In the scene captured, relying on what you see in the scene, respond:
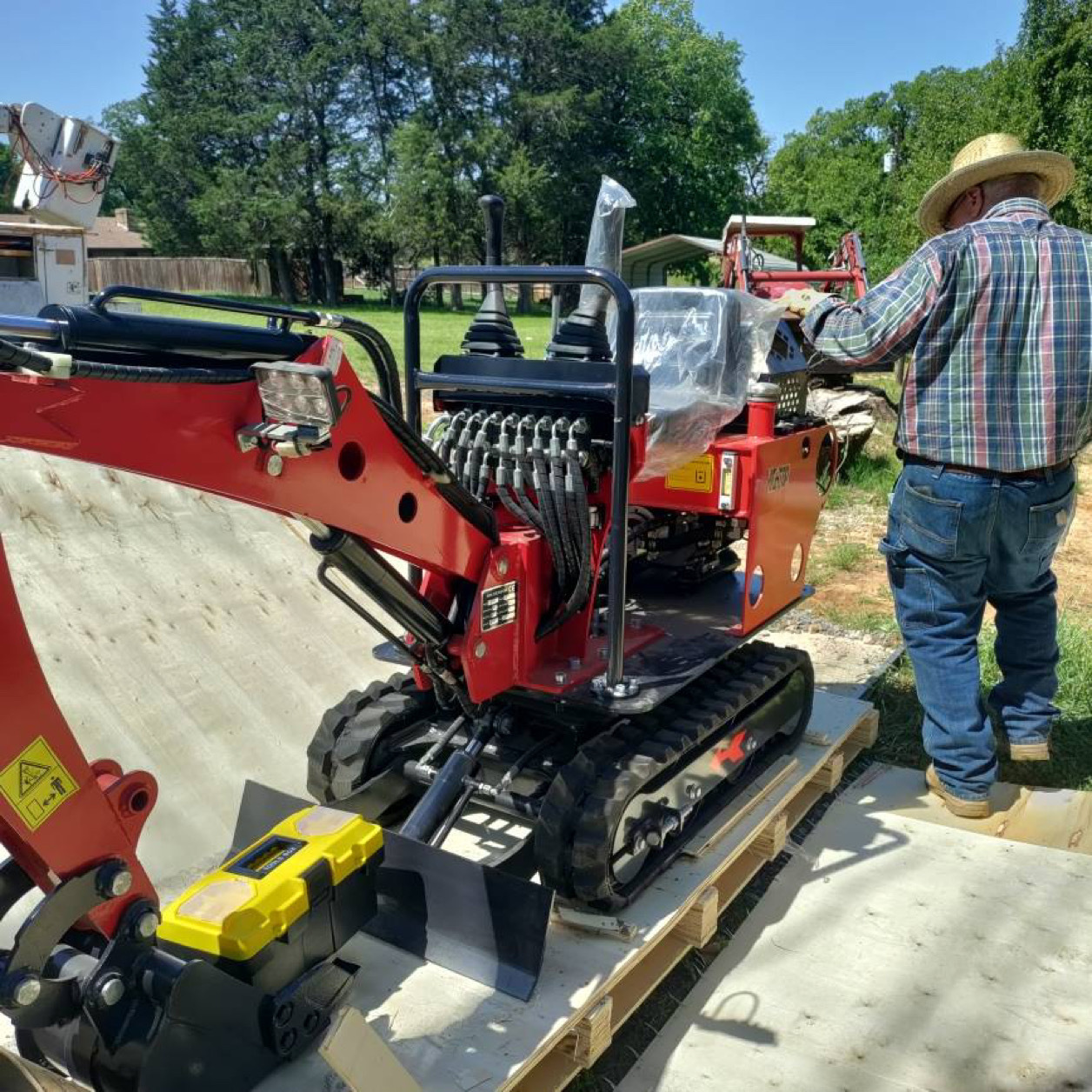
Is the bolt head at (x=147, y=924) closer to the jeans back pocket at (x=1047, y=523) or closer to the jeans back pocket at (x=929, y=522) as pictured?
the jeans back pocket at (x=929, y=522)

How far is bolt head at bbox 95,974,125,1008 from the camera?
191cm

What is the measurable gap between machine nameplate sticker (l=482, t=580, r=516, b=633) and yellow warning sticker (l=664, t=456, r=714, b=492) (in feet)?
2.59

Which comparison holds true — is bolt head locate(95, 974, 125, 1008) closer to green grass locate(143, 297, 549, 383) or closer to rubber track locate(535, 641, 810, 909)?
rubber track locate(535, 641, 810, 909)

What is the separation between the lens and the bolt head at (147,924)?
2.02 m

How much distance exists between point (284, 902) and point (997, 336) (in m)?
2.88

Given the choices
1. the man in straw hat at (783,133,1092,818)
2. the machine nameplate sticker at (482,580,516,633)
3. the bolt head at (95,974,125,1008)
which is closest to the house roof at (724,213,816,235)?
the man in straw hat at (783,133,1092,818)

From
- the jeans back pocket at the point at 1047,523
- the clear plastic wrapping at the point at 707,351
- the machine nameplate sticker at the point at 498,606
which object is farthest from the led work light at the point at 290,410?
the jeans back pocket at the point at 1047,523

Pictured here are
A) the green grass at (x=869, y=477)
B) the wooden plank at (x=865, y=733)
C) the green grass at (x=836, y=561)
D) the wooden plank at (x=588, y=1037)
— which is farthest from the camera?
the green grass at (x=869, y=477)

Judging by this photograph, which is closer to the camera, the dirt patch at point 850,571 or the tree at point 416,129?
the dirt patch at point 850,571

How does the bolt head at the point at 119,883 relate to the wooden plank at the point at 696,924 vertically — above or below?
above

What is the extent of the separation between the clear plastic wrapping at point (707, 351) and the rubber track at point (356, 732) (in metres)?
1.27

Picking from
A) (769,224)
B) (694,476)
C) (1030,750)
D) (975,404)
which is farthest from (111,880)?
(769,224)

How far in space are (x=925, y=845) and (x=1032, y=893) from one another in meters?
0.40

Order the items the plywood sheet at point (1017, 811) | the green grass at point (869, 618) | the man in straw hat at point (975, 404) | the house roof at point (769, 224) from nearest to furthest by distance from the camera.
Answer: the man in straw hat at point (975, 404), the plywood sheet at point (1017, 811), the green grass at point (869, 618), the house roof at point (769, 224)
